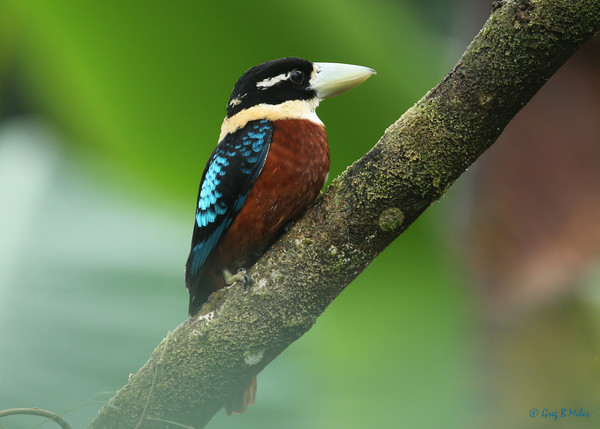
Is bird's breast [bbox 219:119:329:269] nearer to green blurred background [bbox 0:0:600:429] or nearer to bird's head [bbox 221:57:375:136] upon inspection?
bird's head [bbox 221:57:375:136]

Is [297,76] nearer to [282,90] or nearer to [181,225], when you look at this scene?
[282,90]

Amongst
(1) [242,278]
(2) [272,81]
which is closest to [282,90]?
(2) [272,81]

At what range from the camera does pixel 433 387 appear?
222 centimetres

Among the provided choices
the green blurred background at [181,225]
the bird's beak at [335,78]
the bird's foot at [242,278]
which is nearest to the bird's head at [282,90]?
the bird's beak at [335,78]

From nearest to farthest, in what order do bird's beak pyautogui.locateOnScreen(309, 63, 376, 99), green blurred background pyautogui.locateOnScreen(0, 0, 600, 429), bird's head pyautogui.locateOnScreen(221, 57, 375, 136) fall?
green blurred background pyautogui.locateOnScreen(0, 0, 600, 429) < bird's beak pyautogui.locateOnScreen(309, 63, 376, 99) < bird's head pyautogui.locateOnScreen(221, 57, 375, 136)

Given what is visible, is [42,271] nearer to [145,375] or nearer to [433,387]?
[145,375]

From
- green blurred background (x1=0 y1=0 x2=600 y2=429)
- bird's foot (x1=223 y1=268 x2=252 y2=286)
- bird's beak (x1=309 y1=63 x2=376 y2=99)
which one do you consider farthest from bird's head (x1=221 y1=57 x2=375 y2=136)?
bird's foot (x1=223 y1=268 x2=252 y2=286)

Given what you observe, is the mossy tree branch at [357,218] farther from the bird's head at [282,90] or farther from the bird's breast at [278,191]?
the bird's head at [282,90]

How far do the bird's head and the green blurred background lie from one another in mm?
120

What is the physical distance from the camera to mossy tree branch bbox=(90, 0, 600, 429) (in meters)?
1.49

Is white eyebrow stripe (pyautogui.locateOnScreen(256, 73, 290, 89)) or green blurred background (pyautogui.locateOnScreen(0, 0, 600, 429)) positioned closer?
green blurred background (pyautogui.locateOnScreen(0, 0, 600, 429))

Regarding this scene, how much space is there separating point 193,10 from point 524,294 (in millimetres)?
1750

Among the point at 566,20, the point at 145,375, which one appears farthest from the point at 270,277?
the point at 566,20

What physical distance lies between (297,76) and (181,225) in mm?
796
